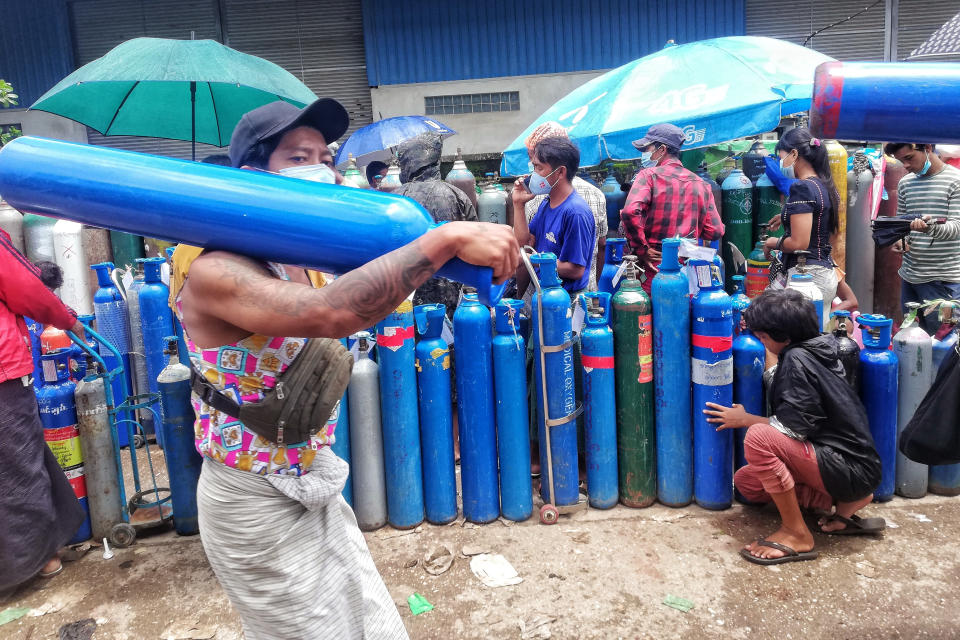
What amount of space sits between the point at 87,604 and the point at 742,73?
18.8 ft

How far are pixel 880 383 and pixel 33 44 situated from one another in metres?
15.5

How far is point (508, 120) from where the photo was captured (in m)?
13.5

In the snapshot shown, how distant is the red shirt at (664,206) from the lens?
4605 millimetres

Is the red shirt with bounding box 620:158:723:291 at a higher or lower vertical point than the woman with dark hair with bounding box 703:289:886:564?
higher

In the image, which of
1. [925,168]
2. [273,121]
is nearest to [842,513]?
[925,168]

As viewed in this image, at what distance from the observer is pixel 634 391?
3.55m

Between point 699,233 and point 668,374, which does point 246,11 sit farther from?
point 668,374

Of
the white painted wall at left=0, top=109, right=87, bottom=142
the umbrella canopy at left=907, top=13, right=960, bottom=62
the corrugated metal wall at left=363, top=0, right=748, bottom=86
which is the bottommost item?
the umbrella canopy at left=907, top=13, right=960, bottom=62

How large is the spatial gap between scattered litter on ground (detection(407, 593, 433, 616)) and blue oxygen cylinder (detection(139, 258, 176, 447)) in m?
2.34

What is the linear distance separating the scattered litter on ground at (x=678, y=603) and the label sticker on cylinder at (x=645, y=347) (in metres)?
1.06

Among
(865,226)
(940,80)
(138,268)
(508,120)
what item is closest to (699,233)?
(865,226)

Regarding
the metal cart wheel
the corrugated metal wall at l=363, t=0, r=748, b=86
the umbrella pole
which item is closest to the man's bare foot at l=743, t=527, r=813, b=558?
the metal cart wheel

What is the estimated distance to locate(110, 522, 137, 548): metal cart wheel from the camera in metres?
3.57

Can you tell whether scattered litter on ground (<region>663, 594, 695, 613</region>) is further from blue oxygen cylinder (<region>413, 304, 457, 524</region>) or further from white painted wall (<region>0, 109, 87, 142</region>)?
white painted wall (<region>0, 109, 87, 142</region>)
